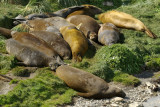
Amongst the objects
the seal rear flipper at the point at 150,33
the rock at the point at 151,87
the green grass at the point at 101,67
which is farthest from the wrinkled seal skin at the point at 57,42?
the seal rear flipper at the point at 150,33

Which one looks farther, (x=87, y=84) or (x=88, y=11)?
(x=88, y=11)

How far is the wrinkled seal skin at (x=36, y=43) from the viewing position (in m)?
9.18

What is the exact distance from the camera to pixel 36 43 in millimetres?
9406

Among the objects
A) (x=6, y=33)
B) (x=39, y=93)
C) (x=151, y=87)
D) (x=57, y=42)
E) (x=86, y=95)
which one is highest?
(x=6, y=33)

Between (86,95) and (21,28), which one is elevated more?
(21,28)

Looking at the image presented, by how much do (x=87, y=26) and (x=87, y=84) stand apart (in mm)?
4197

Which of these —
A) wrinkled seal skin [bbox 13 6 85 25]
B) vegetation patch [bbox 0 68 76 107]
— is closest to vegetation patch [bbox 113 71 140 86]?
vegetation patch [bbox 0 68 76 107]

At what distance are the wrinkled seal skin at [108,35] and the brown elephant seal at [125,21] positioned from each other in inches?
33.7

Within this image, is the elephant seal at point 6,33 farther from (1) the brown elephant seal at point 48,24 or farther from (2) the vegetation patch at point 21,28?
(1) the brown elephant seal at point 48,24

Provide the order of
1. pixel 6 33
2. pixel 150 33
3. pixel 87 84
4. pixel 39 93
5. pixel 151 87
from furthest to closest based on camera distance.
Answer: pixel 150 33, pixel 6 33, pixel 151 87, pixel 87 84, pixel 39 93

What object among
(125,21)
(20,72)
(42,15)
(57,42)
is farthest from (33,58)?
(125,21)

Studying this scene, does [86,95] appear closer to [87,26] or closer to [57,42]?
Answer: [57,42]

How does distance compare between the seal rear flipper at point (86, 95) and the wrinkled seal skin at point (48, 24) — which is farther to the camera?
the wrinkled seal skin at point (48, 24)

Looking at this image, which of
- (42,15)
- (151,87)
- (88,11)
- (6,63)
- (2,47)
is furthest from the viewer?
(88,11)
